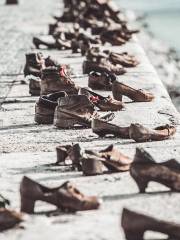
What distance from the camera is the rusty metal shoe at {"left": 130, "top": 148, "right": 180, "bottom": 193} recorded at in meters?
4.47

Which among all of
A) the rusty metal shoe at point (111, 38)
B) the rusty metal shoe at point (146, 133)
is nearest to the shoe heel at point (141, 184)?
the rusty metal shoe at point (146, 133)

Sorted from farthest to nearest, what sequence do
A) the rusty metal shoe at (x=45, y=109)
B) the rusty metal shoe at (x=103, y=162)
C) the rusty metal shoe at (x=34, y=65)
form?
the rusty metal shoe at (x=34, y=65), the rusty metal shoe at (x=45, y=109), the rusty metal shoe at (x=103, y=162)

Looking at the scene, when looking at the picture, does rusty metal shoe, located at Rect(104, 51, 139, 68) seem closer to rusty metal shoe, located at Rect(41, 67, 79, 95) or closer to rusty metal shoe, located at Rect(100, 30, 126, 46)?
rusty metal shoe, located at Rect(41, 67, 79, 95)

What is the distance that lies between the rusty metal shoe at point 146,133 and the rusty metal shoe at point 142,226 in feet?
6.69

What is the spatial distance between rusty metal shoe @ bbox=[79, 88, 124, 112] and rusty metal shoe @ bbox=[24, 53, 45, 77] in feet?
6.48

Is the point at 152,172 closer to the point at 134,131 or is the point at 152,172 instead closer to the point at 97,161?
the point at 97,161

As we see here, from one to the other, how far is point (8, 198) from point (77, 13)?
1336cm

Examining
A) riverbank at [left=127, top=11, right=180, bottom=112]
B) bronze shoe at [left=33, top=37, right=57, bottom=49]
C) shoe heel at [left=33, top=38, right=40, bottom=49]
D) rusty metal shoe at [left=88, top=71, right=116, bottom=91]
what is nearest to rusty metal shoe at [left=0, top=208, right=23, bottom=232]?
rusty metal shoe at [left=88, top=71, right=116, bottom=91]

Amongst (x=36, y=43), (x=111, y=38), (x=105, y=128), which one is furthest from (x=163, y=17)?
(x=105, y=128)

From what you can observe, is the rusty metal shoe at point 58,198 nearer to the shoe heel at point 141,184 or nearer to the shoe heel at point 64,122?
the shoe heel at point 141,184

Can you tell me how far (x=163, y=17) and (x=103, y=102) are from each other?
2292cm

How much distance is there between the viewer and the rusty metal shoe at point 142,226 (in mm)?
3752

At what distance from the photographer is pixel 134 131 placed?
5805 millimetres

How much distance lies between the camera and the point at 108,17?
53.3ft
